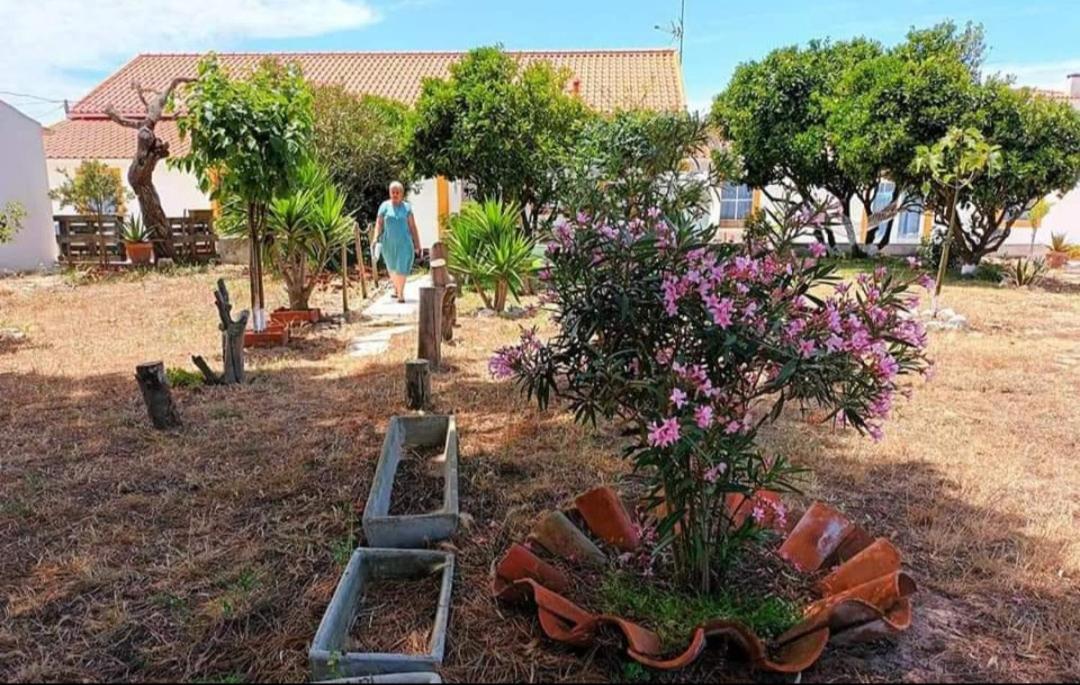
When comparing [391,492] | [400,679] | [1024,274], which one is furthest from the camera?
[1024,274]

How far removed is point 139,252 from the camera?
12430mm

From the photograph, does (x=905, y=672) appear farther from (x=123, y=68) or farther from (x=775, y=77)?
(x=123, y=68)

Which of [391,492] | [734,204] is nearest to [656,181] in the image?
[391,492]

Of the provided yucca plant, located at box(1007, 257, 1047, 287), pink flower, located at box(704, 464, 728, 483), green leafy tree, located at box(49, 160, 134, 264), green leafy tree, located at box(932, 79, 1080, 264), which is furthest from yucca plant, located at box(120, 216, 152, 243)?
yucca plant, located at box(1007, 257, 1047, 287)

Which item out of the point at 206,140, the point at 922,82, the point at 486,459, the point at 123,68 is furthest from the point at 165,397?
the point at 123,68

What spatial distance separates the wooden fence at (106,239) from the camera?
12.4 m

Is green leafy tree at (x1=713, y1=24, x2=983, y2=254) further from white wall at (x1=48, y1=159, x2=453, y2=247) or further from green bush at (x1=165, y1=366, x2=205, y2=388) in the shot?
green bush at (x1=165, y1=366, x2=205, y2=388)

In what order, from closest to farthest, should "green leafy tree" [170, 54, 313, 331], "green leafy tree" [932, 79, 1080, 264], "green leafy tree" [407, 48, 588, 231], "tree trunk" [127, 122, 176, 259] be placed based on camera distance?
"green leafy tree" [170, 54, 313, 331], "green leafy tree" [932, 79, 1080, 264], "green leafy tree" [407, 48, 588, 231], "tree trunk" [127, 122, 176, 259]

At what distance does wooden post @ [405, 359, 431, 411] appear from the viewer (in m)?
4.52

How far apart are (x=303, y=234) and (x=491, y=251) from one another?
2.10 m

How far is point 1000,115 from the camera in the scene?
1059cm

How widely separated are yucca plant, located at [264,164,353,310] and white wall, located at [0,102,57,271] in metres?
8.03

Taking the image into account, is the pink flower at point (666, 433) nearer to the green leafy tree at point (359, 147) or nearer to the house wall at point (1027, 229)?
the green leafy tree at point (359, 147)

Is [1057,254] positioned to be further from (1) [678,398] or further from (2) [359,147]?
(1) [678,398]
